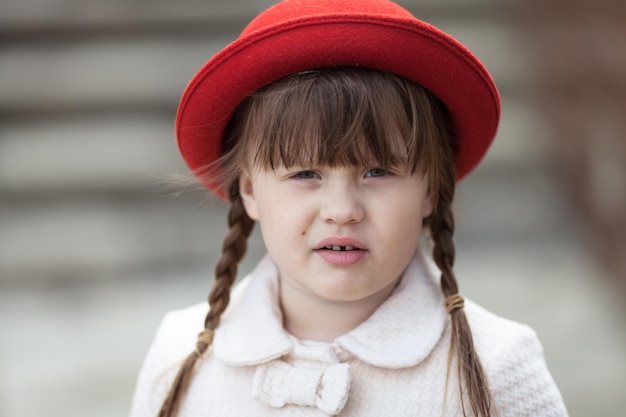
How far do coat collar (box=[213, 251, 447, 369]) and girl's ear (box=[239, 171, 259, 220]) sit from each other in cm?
14

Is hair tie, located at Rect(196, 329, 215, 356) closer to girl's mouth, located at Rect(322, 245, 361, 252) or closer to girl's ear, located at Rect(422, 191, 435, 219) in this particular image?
girl's mouth, located at Rect(322, 245, 361, 252)

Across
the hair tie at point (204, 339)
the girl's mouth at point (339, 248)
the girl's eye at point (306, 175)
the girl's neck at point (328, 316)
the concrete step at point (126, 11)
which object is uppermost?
the concrete step at point (126, 11)

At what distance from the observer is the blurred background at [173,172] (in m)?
3.08

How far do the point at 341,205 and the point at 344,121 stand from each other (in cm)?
13

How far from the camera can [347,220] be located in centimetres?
127

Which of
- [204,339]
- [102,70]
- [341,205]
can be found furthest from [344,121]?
[102,70]

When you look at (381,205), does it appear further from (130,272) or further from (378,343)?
(130,272)

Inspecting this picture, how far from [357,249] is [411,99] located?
10.1 inches

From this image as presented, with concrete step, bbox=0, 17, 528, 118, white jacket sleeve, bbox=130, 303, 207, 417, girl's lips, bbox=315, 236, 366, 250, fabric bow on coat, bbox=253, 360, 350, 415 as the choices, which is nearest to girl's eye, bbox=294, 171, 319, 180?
girl's lips, bbox=315, 236, 366, 250

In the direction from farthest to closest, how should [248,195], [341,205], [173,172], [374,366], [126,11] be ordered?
[126,11] → [173,172] → [248,195] → [374,366] → [341,205]

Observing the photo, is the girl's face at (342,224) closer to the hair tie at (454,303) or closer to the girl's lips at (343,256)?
the girl's lips at (343,256)

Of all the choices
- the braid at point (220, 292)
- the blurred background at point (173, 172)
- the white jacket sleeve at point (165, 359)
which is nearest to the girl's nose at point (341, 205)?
the braid at point (220, 292)

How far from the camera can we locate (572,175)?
11.1 feet

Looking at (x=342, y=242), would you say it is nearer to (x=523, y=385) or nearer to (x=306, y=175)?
(x=306, y=175)
